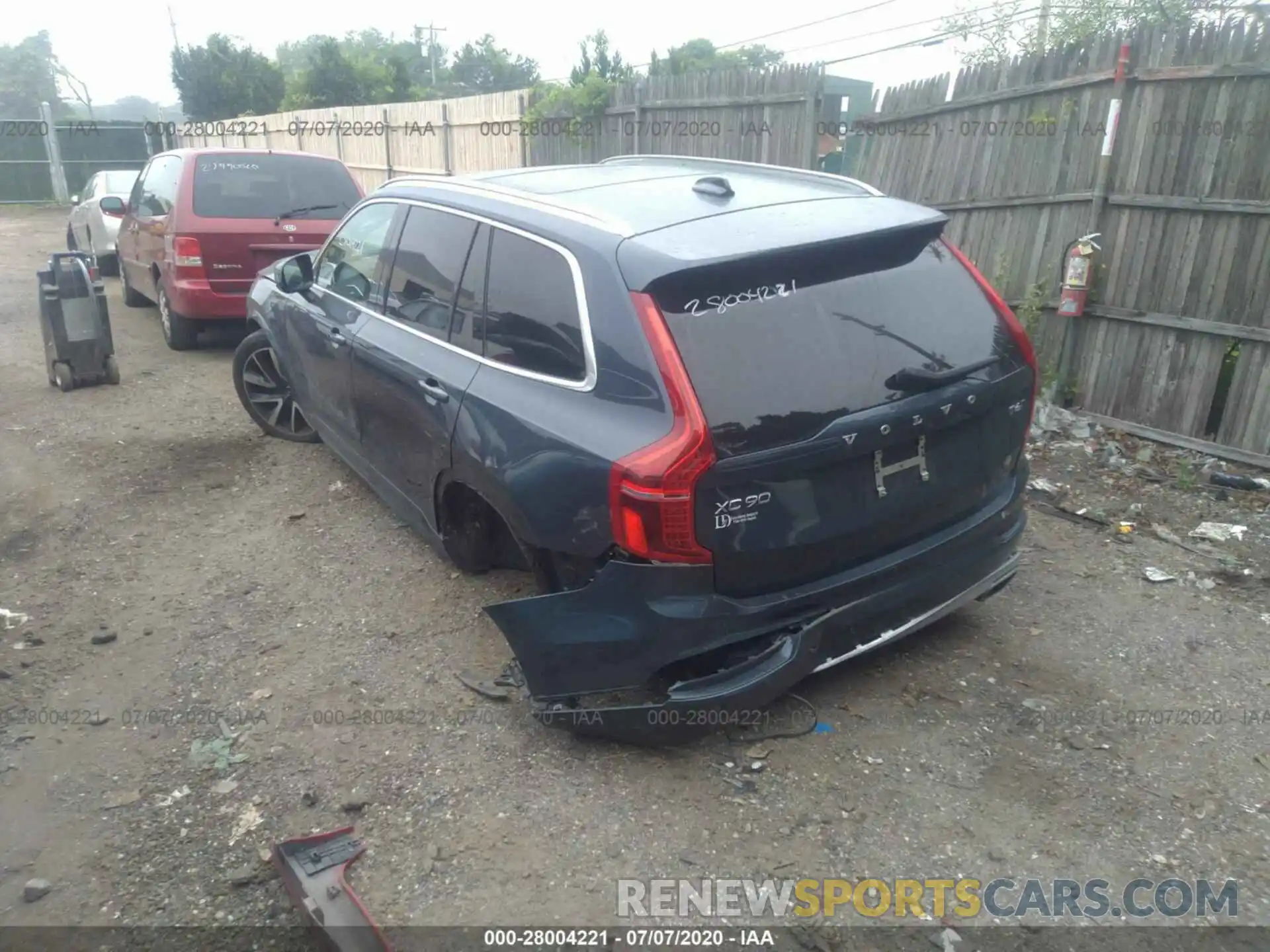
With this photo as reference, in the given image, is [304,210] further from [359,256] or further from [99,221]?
[99,221]

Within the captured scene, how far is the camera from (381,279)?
473 cm

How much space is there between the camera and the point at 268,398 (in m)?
6.66

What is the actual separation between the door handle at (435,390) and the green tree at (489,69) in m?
48.5

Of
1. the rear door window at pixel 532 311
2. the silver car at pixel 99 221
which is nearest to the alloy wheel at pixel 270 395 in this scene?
the rear door window at pixel 532 311

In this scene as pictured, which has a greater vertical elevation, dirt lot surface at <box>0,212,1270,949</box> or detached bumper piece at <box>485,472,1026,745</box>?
detached bumper piece at <box>485,472,1026,745</box>

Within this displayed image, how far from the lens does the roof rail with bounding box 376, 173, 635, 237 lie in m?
3.37

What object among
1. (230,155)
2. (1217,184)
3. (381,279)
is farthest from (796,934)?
(230,155)

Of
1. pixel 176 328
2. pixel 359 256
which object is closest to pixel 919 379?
pixel 359 256

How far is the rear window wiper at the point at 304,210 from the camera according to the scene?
8.60m

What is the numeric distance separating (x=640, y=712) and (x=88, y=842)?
180cm

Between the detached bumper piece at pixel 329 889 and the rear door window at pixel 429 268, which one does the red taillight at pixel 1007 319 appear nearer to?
the rear door window at pixel 429 268

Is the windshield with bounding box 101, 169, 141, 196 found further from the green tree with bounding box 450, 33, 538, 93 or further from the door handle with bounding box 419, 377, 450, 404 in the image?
the green tree with bounding box 450, 33, 538, 93

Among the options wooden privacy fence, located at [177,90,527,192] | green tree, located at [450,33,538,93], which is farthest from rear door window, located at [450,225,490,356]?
green tree, located at [450,33,538,93]

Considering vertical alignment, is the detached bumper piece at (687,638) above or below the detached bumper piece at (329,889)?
above
